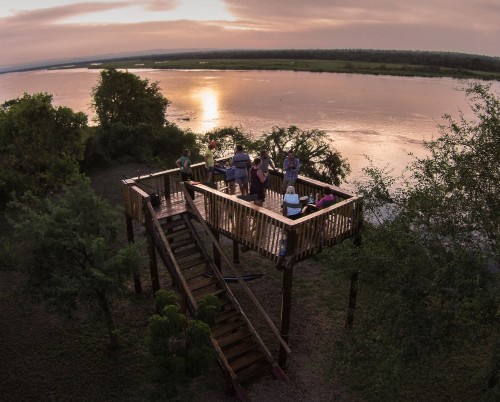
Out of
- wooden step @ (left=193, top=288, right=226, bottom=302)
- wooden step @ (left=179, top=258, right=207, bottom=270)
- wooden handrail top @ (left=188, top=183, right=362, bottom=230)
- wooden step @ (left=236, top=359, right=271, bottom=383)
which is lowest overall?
wooden step @ (left=236, top=359, right=271, bottom=383)

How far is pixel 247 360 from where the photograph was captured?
452 inches

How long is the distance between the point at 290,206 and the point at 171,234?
14.0 ft

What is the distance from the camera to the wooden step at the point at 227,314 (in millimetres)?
11920

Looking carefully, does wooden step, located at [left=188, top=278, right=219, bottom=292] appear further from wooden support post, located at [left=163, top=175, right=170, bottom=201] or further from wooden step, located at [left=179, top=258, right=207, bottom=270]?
wooden support post, located at [left=163, top=175, right=170, bottom=201]

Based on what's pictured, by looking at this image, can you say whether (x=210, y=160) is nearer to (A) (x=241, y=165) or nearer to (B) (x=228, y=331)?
(A) (x=241, y=165)

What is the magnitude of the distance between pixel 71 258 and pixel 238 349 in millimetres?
5409

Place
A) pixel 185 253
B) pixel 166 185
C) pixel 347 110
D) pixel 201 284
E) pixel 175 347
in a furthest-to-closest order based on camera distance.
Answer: pixel 347 110
pixel 166 185
pixel 185 253
pixel 201 284
pixel 175 347

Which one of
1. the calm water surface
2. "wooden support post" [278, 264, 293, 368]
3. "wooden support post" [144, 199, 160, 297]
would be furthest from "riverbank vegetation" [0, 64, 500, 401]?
the calm water surface

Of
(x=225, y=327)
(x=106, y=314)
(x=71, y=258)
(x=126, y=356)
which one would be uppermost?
(x=71, y=258)

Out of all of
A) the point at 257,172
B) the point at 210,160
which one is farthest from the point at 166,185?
the point at 257,172

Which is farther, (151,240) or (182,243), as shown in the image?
(151,240)

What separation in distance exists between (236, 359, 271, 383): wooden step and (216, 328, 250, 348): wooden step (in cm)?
84

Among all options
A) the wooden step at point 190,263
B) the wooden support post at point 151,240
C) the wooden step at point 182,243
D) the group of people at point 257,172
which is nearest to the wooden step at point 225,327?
the wooden step at point 190,263

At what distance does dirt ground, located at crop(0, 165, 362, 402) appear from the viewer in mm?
11031
